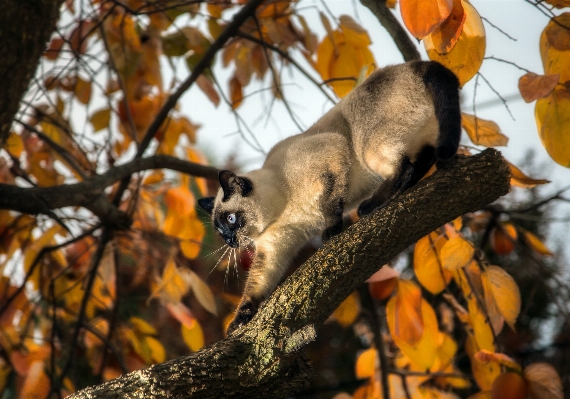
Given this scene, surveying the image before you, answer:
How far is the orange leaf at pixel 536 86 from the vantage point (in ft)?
5.57

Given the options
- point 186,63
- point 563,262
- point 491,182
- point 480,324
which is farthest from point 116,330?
point 563,262

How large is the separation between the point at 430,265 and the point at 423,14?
1143 mm

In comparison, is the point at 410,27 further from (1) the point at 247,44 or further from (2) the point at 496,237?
(1) the point at 247,44

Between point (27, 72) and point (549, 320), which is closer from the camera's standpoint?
point (27, 72)

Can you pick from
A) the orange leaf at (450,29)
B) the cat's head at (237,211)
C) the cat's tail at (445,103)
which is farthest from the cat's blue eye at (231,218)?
the orange leaf at (450,29)

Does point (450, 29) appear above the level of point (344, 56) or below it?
below

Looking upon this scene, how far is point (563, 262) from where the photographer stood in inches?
160

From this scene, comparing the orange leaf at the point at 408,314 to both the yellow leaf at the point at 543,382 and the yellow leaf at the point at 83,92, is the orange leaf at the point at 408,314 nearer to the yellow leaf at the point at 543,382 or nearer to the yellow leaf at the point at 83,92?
the yellow leaf at the point at 543,382

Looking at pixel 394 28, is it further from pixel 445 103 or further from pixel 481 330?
pixel 481 330

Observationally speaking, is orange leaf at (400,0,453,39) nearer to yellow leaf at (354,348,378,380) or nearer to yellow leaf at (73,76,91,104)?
yellow leaf at (354,348,378,380)

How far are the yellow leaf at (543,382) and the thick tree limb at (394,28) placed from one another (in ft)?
4.22

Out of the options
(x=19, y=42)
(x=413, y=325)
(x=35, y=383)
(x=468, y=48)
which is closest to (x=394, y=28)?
(x=468, y=48)

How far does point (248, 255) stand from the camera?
339cm

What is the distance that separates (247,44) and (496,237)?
1.67 metres
